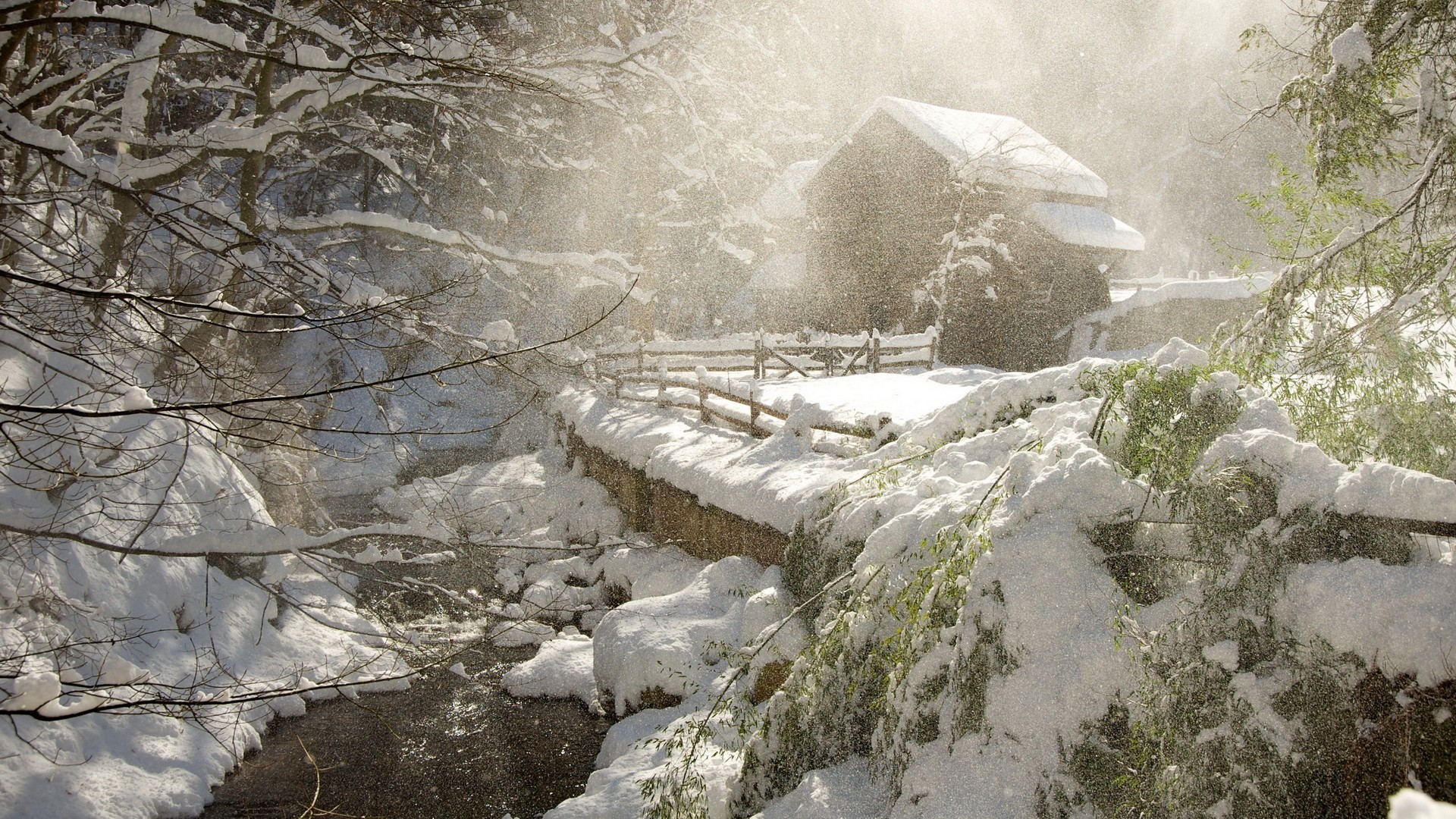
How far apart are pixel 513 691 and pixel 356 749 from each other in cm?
146

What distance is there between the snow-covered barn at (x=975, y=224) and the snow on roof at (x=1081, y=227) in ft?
0.10

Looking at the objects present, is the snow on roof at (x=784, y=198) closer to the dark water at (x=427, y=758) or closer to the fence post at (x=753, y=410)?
the fence post at (x=753, y=410)

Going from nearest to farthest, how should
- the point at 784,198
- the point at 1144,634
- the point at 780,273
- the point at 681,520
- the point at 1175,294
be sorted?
the point at 1144,634
the point at 681,520
the point at 1175,294
the point at 780,273
the point at 784,198

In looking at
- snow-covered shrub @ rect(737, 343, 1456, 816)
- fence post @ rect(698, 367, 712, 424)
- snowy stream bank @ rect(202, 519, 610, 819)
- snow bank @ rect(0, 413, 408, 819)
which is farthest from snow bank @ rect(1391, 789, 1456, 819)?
fence post @ rect(698, 367, 712, 424)

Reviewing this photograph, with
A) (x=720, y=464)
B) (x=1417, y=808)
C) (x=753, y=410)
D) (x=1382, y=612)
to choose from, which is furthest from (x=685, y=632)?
(x=1417, y=808)

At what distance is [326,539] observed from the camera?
402cm

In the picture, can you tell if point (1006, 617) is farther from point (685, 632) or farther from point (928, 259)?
point (928, 259)

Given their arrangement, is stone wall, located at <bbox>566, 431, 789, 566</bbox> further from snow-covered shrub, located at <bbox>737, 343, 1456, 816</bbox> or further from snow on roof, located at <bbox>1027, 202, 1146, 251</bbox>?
snow on roof, located at <bbox>1027, 202, 1146, 251</bbox>

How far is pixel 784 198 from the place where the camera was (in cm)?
2594

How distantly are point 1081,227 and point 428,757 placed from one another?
17.7 meters

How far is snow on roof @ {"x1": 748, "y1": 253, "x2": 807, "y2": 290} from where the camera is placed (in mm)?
23938

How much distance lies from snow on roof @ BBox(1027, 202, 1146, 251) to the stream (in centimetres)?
1580

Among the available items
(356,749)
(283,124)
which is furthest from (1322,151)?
(356,749)

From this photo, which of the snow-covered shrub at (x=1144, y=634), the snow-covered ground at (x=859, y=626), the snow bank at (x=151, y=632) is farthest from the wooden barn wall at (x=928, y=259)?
the snow-covered shrub at (x=1144, y=634)
